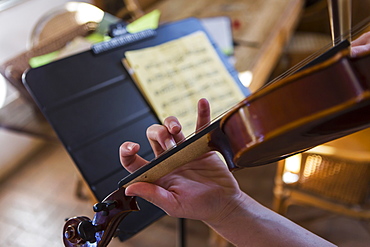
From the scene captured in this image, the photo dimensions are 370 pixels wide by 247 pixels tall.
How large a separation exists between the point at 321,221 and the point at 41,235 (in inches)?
51.8

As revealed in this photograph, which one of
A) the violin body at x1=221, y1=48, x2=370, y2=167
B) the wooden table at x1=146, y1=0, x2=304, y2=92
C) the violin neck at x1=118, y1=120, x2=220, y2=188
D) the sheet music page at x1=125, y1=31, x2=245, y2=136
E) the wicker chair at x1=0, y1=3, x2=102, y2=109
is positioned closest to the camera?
the violin body at x1=221, y1=48, x2=370, y2=167

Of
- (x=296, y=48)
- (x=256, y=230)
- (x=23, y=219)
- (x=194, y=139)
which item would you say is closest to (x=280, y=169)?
(x=256, y=230)

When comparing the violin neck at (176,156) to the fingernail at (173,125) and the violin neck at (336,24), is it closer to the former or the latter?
the fingernail at (173,125)

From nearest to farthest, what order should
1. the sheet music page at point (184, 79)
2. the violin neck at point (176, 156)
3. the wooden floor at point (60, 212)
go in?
the violin neck at point (176, 156) < the sheet music page at point (184, 79) < the wooden floor at point (60, 212)

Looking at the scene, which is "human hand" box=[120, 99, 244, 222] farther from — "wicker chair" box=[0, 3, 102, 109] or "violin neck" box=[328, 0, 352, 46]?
"wicker chair" box=[0, 3, 102, 109]

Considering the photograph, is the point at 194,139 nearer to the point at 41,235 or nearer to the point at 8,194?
the point at 41,235

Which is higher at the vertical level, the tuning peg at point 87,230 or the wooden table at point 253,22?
the wooden table at point 253,22

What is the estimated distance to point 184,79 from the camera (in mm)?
984

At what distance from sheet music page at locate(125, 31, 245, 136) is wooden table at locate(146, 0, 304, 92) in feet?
0.71

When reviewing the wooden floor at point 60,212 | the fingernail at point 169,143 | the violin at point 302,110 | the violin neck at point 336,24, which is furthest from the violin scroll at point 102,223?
the wooden floor at point 60,212

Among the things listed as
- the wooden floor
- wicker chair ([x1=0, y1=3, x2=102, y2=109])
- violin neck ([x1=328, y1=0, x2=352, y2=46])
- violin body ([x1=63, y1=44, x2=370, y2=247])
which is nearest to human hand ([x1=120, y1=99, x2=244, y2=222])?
violin body ([x1=63, y1=44, x2=370, y2=247])

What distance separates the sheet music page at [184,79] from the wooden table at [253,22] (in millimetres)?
216

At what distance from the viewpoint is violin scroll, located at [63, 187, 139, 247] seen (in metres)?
0.63

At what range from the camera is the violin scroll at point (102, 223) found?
63 cm
